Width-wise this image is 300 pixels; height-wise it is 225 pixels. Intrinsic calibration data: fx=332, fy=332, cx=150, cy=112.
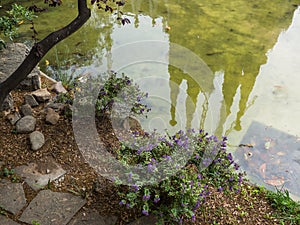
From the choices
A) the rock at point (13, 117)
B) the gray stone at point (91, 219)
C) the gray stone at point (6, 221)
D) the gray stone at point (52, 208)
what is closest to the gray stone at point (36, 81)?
the rock at point (13, 117)

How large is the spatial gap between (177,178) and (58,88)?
1687 millimetres

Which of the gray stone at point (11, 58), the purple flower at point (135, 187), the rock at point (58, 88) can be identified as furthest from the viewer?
the rock at point (58, 88)

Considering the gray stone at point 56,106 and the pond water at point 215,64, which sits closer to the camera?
the gray stone at point 56,106

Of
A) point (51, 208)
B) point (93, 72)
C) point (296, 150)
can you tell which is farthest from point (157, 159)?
point (93, 72)

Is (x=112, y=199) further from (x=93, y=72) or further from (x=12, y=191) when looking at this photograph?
(x=93, y=72)

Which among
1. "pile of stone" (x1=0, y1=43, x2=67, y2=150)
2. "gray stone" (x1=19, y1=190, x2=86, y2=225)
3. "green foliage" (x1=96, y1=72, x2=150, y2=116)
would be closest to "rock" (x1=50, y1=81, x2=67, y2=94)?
"pile of stone" (x1=0, y1=43, x2=67, y2=150)

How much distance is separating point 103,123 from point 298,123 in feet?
6.01

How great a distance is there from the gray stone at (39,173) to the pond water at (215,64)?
1022 millimetres

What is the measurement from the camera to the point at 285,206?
2.26 metres

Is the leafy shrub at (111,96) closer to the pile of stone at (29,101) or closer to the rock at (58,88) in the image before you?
the pile of stone at (29,101)

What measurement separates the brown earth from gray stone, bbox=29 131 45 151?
32mm

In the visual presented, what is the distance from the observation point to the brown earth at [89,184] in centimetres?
205

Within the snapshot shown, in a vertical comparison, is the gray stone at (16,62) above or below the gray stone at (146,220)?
above

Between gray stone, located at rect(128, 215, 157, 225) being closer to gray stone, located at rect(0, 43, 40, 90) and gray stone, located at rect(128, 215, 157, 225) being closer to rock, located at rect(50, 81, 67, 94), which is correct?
rock, located at rect(50, 81, 67, 94)
